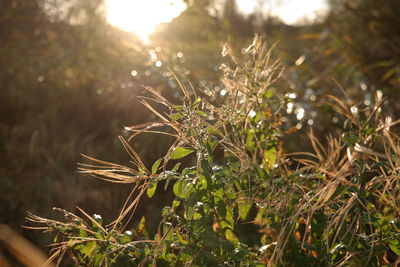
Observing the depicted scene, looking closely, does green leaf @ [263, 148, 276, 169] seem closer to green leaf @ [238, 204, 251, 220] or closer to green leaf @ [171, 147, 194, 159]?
green leaf @ [238, 204, 251, 220]

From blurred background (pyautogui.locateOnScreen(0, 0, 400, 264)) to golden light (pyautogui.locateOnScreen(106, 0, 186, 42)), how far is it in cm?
1

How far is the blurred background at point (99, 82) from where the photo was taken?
2648 mm

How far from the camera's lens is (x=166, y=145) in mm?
2965

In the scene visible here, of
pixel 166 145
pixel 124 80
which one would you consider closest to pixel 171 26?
pixel 124 80

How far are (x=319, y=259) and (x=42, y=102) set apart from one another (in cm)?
273

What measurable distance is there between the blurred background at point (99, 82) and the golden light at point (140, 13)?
0.01 metres

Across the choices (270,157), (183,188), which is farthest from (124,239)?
(270,157)

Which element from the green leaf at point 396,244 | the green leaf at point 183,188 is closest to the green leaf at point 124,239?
the green leaf at point 183,188

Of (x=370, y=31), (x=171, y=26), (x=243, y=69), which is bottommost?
(x=171, y=26)

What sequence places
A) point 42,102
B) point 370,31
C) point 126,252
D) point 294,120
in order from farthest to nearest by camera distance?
point 370,31, point 42,102, point 294,120, point 126,252

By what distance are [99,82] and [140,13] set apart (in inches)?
23.8

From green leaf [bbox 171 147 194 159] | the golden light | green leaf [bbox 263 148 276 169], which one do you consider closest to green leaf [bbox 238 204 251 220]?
green leaf [bbox 263 148 276 169]

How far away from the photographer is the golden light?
10.3 ft

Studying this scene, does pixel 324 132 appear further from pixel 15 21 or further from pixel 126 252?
pixel 15 21
